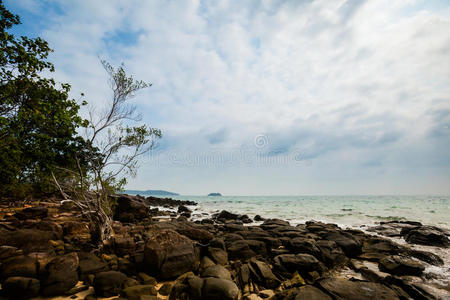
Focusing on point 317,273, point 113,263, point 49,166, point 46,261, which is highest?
point 49,166

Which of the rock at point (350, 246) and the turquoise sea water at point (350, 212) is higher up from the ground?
the rock at point (350, 246)

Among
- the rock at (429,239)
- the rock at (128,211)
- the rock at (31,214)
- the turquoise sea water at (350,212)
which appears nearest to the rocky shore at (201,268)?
the rock at (429,239)

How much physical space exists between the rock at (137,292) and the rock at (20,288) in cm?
224

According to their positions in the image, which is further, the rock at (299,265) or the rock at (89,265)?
the rock at (299,265)

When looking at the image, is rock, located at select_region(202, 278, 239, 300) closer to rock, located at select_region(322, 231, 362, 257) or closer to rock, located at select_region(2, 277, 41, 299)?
rock, located at select_region(2, 277, 41, 299)

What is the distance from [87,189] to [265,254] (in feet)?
29.6

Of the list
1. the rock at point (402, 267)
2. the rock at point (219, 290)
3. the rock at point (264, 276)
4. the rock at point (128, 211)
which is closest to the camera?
the rock at point (219, 290)

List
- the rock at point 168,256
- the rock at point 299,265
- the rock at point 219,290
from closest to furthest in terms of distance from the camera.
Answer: the rock at point 219,290 < the rock at point 168,256 < the rock at point 299,265

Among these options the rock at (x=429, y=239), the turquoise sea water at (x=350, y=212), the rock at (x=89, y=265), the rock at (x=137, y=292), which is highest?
the rock at (x=89, y=265)

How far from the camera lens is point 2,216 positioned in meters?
13.6

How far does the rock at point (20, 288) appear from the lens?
5160mm

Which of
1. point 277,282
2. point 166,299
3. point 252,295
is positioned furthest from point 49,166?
→ point 277,282

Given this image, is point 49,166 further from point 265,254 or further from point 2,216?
point 265,254

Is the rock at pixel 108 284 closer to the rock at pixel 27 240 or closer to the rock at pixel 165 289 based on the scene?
the rock at pixel 165 289
